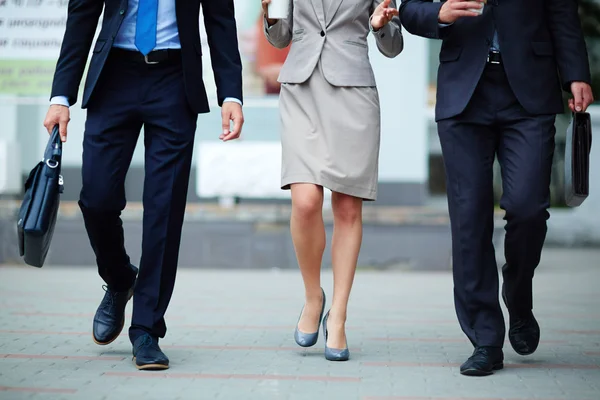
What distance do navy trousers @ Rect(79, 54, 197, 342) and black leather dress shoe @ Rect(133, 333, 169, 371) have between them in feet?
0.17

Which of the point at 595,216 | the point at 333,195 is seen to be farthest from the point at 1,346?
the point at 595,216

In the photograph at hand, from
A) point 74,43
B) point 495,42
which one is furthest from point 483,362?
point 74,43

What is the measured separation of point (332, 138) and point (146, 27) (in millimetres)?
952

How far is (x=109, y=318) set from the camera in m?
4.68

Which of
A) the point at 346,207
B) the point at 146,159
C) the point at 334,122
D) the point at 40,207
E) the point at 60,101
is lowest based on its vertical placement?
the point at 346,207

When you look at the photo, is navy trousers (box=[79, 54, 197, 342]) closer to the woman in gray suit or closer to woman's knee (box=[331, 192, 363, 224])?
the woman in gray suit

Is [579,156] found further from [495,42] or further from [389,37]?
[389,37]

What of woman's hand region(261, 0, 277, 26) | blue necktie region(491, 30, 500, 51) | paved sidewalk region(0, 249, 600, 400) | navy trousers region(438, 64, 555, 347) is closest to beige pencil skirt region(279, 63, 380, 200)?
woman's hand region(261, 0, 277, 26)

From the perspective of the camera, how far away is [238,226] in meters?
10.3

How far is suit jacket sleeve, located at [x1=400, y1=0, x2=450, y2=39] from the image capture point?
4352mm

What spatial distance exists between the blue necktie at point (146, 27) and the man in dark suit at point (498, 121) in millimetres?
1114

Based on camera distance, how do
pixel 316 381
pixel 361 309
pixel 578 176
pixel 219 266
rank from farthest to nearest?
pixel 219 266
pixel 361 309
pixel 578 176
pixel 316 381

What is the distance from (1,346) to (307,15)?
2.10 m

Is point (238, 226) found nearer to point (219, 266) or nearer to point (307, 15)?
point (219, 266)
